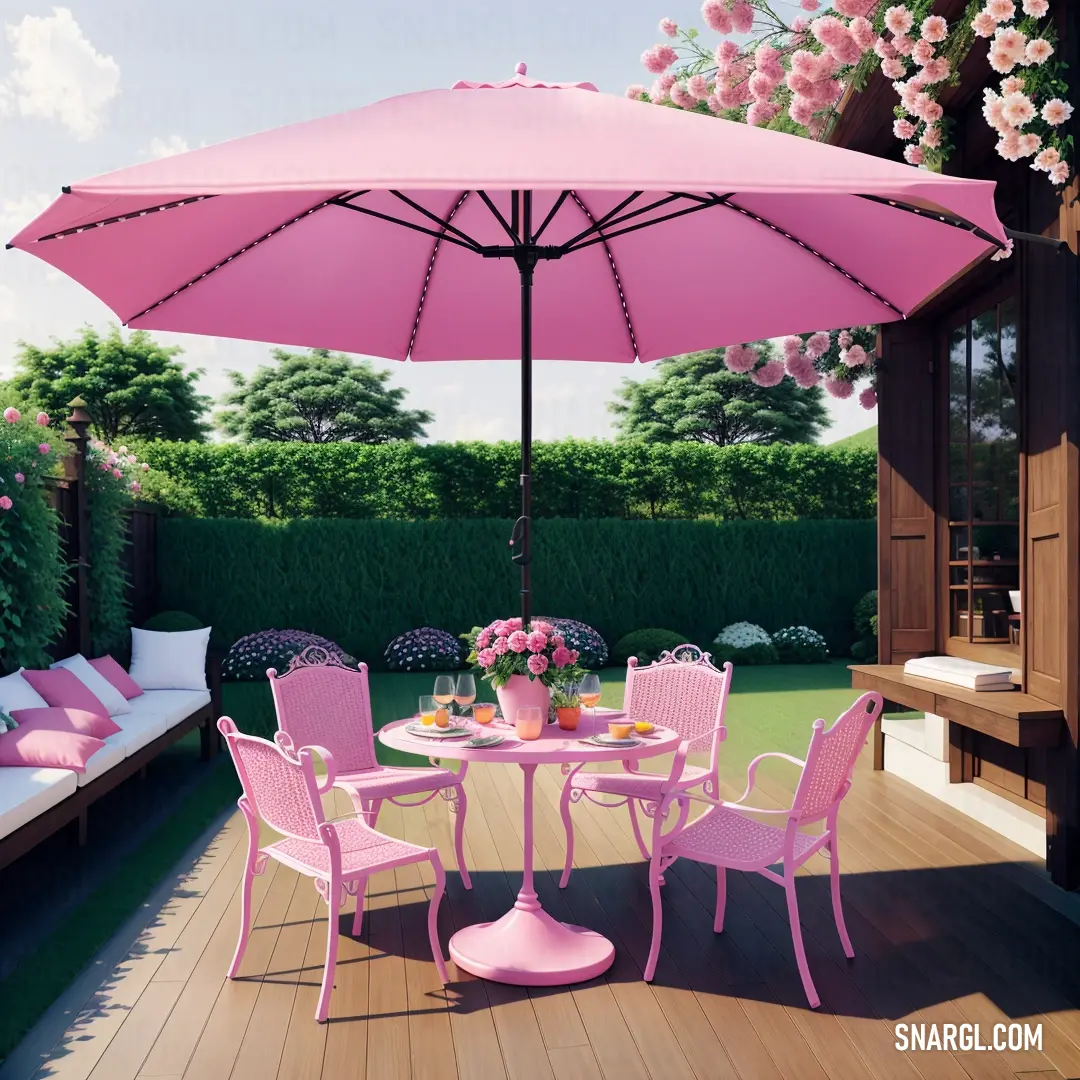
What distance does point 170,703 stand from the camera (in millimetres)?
7039

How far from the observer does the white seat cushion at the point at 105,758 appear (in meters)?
5.15

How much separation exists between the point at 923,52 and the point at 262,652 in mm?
9010

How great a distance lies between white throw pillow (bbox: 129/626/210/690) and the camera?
758 centimetres

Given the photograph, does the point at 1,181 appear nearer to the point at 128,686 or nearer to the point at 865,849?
the point at 128,686

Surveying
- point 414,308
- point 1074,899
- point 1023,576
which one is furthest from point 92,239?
point 1074,899

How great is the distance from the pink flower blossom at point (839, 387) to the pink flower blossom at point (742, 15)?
2.80 m

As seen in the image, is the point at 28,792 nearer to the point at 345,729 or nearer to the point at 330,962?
the point at 345,729

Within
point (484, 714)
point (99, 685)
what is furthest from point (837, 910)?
point (99, 685)

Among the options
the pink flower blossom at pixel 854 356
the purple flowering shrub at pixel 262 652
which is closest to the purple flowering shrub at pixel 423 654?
the purple flowering shrub at pixel 262 652

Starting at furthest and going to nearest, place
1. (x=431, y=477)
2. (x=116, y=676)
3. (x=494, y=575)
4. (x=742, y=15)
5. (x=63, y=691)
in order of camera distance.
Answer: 1. (x=431, y=477)
2. (x=494, y=575)
3. (x=742, y=15)
4. (x=116, y=676)
5. (x=63, y=691)

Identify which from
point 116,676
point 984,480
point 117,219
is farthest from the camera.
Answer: point 116,676

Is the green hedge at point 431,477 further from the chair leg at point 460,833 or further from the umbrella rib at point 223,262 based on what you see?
the chair leg at point 460,833

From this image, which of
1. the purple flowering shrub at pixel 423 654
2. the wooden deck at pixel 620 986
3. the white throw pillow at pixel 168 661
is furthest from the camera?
the purple flowering shrub at pixel 423 654

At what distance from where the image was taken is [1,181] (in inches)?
259
